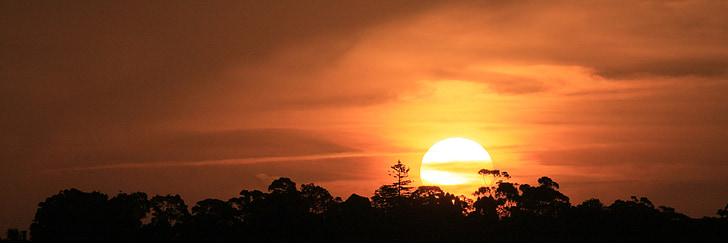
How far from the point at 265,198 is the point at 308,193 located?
1031 centimetres

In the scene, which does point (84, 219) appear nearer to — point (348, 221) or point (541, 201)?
point (348, 221)

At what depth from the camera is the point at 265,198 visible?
445ft

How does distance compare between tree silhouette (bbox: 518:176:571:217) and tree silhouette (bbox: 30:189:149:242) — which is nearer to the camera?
tree silhouette (bbox: 30:189:149:242)

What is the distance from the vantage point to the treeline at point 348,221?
122m

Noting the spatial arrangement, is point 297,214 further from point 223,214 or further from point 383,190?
point 383,190

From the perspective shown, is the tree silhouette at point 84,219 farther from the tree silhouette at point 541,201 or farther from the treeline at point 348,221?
the tree silhouette at point 541,201

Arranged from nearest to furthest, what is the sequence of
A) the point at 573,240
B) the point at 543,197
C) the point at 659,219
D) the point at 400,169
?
the point at 573,240 < the point at 659,219 < the point at 543,197 < the point at 400,169

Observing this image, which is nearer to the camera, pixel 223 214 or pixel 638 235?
pixel 638 235

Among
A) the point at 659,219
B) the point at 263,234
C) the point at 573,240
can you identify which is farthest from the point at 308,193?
the point at 659,219

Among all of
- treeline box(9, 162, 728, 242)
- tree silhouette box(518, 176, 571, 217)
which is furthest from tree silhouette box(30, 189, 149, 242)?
tree silhouette box(518, 176, 571, 217)

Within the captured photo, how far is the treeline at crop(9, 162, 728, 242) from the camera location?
12238 cm

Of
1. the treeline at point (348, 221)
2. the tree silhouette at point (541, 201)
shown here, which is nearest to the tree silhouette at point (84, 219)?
the treeline at point (348, 221)

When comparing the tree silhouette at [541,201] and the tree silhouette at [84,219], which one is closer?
the tree silhouette at [84,219]

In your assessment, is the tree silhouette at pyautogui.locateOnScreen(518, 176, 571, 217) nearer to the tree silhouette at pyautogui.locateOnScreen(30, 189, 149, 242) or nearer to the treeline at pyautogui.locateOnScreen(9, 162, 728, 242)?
the treeline at pyautogui.locateOnScreen(9, 162, 728, 242)
